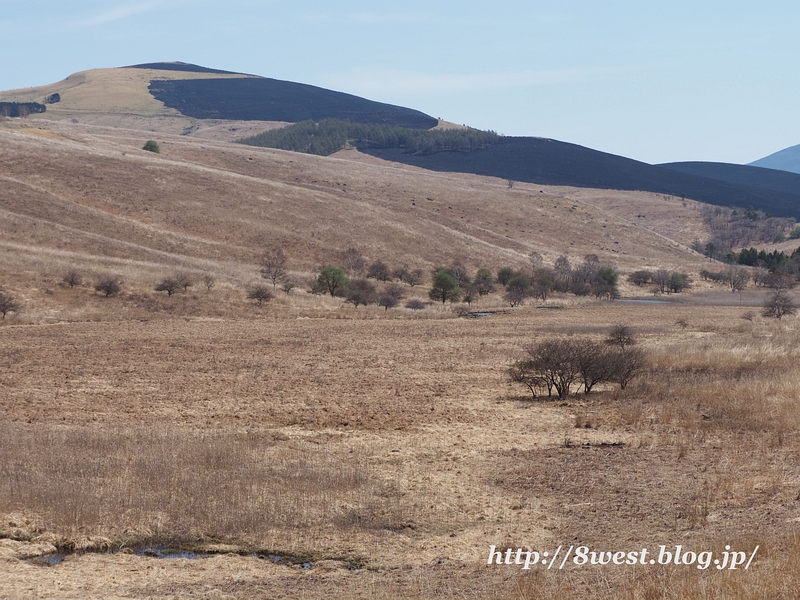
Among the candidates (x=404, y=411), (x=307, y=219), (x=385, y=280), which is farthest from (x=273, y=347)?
(x=307, y=219)

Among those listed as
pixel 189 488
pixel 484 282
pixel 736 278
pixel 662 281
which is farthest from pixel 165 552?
pixel 736 278

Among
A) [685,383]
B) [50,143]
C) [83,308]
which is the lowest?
[83,308]

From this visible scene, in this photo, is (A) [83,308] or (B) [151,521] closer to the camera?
(B) [151,521]

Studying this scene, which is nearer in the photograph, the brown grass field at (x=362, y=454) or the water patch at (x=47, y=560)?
the brown grass field at (x=362, y=454)

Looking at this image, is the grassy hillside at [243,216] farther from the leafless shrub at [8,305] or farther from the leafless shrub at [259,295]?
the leafless shrub at [259,295]

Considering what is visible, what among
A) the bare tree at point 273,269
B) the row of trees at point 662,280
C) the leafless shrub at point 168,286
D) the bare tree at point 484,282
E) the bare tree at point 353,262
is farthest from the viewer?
the row of trees at point 662,280

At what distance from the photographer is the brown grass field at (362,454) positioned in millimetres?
8508

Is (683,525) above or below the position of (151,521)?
above

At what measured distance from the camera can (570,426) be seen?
16875 millimetres

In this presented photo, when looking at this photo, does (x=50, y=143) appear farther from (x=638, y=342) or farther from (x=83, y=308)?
(x=638, y=342)

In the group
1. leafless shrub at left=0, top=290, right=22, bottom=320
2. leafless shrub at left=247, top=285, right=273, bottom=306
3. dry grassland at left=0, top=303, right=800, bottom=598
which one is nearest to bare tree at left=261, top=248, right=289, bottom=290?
leafless shrub at left=247, top=285, right=273, bottom=306

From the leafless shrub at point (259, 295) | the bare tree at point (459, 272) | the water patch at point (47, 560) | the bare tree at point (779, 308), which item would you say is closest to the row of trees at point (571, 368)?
the water patch at point (47, 560)

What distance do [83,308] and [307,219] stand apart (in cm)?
4818

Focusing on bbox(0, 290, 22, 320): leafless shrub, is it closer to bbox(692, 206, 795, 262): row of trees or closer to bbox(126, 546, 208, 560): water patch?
bbox(126, 546, 208, 560): water patch
